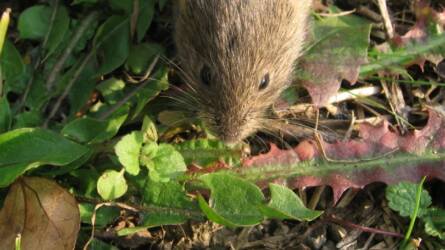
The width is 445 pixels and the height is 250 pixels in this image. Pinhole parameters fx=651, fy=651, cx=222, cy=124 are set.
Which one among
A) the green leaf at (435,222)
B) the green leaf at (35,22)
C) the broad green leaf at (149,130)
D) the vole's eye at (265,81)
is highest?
the green leaf at (35,22)

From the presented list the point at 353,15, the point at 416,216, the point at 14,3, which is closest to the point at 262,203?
the point at 416,216

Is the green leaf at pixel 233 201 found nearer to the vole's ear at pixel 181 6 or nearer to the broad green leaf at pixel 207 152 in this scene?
the broad green leaf at pixel 207 152

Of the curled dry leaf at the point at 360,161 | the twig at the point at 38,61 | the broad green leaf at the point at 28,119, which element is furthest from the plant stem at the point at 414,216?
the twig at the point at 38,61

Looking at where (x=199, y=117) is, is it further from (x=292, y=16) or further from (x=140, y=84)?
(x=292, y=16)

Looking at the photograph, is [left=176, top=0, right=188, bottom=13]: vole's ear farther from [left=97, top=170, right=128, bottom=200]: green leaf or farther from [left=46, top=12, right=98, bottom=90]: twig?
[left=97, top=170, right=128, bottom=200]: green leaf

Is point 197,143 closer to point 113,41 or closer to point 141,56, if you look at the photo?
point 141,56

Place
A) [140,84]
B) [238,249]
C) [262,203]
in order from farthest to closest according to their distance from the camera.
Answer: [140,84], [238,249], [262,203]
